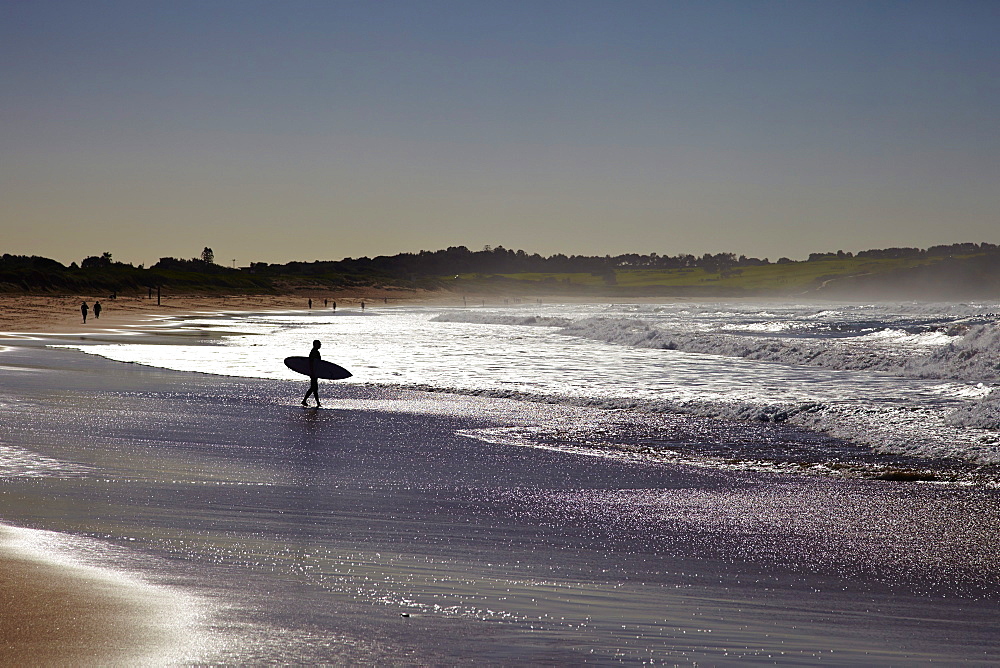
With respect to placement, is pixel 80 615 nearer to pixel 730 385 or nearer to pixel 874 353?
pixel 730 385

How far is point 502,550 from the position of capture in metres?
6.64

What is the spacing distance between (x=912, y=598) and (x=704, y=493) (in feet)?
11.0

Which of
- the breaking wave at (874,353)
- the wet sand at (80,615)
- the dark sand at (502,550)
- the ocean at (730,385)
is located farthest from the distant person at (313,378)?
the breaking wave at (874,353)

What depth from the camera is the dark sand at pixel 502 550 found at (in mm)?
4750

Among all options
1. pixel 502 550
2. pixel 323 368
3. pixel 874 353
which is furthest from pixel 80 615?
pixel 874 353

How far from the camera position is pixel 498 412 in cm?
1511

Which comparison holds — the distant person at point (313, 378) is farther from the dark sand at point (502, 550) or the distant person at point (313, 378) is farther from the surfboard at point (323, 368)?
the dark sand at point (502, 550)

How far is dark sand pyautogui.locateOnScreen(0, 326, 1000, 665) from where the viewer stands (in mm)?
4750

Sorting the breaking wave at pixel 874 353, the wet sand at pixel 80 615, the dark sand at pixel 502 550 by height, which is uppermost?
the breaking wave at pixel 874 353

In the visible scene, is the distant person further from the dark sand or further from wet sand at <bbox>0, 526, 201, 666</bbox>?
Answer: wet sand at <bbox>0, 526, 201, 666</bbox>

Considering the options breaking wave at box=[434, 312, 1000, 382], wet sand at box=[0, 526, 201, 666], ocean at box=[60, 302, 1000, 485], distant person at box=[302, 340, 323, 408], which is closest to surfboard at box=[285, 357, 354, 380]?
ocean at box=[60, 302, 1000, 485]

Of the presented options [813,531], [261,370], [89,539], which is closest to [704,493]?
[813,531]

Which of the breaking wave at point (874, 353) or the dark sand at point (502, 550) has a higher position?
the breaking wave at point (874, 353)

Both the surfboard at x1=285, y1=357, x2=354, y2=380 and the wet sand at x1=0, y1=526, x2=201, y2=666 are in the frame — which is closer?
the wet sand at x1=0, y1=526, x2=201, y2=666
